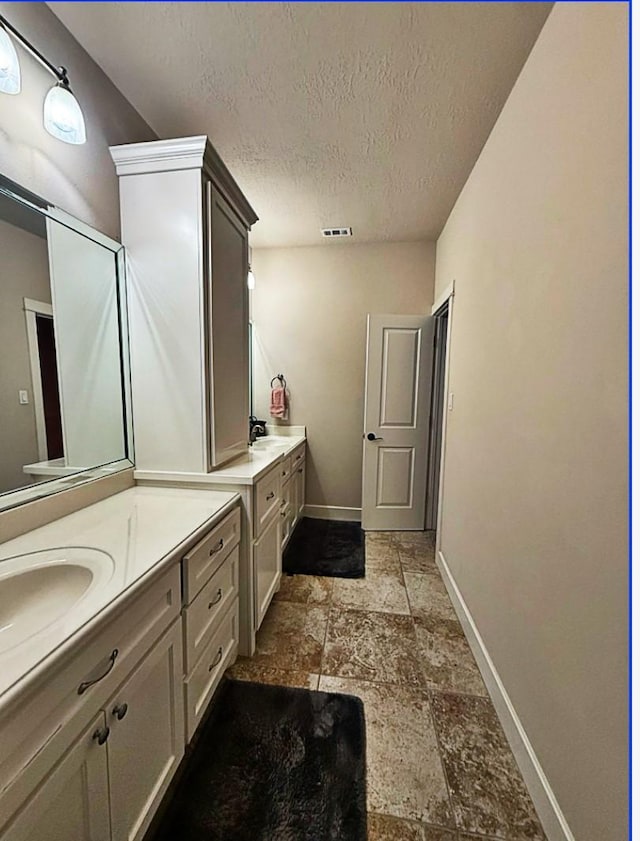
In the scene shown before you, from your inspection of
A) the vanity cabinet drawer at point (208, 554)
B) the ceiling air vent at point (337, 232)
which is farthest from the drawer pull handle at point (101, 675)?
the ceiling air vent at point (337, 232)

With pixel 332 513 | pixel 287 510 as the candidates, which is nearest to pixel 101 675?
pixel 287 510

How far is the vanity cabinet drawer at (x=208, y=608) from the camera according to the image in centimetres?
117

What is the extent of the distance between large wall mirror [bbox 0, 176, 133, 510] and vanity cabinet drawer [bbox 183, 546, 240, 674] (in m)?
0.67

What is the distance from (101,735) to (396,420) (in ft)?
9.11

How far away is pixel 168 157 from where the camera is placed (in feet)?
4.85

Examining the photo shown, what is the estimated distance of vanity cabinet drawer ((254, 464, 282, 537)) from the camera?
1707 mm

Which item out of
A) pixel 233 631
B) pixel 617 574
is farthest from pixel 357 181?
pixel 233 631

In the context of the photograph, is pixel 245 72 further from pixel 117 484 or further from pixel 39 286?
pixel 117 484

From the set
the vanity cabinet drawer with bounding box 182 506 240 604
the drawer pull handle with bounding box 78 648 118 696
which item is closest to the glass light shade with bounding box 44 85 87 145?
the vanity cabinet drawer with bounding box 182 506 240 604

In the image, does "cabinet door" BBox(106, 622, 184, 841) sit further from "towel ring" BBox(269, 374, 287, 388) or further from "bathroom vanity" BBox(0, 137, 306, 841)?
"towel ring" BBox(269, 374, 287, 388)

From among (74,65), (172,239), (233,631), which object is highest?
(74,65)

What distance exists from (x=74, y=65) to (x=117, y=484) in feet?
5.58

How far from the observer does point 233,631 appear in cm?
158

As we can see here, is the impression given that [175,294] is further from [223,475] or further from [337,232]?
[337,232]
